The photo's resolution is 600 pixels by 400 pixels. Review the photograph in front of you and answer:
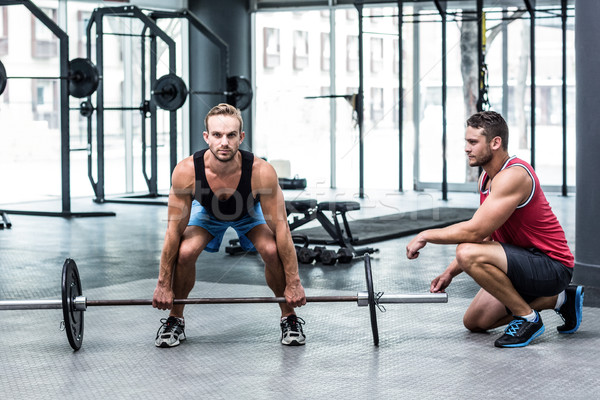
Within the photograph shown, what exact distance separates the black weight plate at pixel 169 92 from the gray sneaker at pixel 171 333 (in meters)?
5.32

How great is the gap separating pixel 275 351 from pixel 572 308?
41.1 inches

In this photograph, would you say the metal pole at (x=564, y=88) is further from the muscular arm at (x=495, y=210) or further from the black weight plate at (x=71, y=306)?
the black weight plate at (x=71, y=306)

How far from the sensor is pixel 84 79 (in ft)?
Result: 23.6

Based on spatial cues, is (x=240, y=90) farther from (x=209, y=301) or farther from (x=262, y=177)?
(x=209, y=301)

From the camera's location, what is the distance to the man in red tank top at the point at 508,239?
2695 millimetres

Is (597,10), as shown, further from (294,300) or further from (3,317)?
(3,317)

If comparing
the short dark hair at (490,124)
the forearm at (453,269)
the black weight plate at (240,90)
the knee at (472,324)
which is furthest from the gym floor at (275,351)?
the black weight plate at (240,90)

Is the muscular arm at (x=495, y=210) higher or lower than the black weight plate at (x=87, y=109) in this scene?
lower

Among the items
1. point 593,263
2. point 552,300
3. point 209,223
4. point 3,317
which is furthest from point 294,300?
point 593,263

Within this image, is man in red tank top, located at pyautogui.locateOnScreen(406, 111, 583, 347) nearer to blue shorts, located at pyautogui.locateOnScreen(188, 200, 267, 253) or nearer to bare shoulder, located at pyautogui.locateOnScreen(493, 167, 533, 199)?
bare shoulder, located at pyautogui.locateOnScreen(493, 167, 533, 199)

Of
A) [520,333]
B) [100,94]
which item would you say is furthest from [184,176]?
[100,94]

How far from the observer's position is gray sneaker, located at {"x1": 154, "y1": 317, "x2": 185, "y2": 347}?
2.83 m

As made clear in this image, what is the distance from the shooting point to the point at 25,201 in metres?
8.84

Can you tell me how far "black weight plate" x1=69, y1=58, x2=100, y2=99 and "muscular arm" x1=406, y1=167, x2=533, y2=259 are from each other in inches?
200
